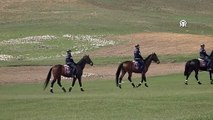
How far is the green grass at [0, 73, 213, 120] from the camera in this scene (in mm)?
24891

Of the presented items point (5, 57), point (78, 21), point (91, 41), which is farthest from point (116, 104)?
point (78, 21)

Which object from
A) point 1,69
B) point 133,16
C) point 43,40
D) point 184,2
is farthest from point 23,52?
point 184,2

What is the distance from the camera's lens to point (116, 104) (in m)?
27.6

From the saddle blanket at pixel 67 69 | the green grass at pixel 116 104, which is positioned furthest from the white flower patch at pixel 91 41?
the green grass at pixel 116 104

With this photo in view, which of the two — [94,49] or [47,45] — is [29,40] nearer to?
[47,45]

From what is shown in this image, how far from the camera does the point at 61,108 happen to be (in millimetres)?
27688

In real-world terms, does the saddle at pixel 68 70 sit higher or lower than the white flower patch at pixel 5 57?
higher

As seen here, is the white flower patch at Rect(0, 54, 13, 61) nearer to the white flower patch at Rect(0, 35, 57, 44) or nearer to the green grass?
the white flower patch at Rect(0, 35, 57, 44)

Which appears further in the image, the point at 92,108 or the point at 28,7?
the point at 28,7

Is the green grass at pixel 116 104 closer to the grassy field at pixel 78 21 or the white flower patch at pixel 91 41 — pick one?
the grassy field at pixel 78 21

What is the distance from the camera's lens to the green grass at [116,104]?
24891mm

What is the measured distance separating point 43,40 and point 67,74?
131 feet

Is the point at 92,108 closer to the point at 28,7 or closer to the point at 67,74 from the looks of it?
the point at 67,74

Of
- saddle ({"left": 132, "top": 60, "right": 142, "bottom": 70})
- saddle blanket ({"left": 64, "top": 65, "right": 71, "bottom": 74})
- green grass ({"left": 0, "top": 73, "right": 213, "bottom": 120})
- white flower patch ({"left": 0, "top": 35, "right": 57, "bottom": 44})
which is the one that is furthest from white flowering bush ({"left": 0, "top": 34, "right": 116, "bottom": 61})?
green grass ({"left": 0, "top": 73, "right": 213, "bottom": 120})
